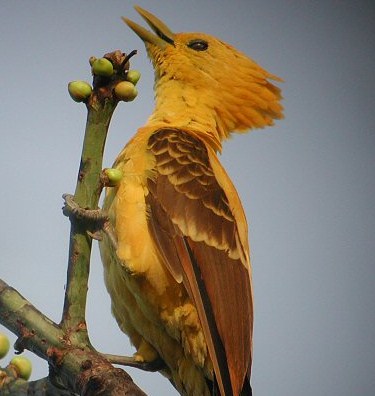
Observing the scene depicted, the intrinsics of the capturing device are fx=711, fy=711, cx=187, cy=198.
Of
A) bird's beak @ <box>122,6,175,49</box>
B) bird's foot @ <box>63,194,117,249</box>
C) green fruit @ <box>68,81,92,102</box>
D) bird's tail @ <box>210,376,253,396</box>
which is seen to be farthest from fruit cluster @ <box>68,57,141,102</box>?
bird's beak @ <box>122,6,175,49</box>

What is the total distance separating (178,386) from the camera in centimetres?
402

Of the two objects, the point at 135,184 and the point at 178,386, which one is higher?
the point at 135,184

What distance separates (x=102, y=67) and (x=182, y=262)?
4.18 ft

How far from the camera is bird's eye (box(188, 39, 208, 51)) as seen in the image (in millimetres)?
5456

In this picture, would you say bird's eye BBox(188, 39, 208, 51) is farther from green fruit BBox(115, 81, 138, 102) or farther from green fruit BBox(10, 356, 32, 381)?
green fruit BBox(10, 356, 32, 381)

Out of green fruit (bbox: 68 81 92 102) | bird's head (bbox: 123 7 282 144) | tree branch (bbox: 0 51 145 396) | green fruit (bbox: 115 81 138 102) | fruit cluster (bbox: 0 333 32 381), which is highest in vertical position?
bird's head (bbox: 123 7 282 144)

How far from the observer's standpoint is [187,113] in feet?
16.1

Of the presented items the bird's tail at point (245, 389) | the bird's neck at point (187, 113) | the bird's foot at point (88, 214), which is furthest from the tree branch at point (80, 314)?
the bird's neck at point (187, 113)

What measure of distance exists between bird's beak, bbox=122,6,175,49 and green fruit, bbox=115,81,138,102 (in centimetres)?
254

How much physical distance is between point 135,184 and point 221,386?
1180 millimetres

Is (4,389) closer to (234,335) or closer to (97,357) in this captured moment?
(97,357)


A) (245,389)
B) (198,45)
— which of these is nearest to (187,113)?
(198,45)

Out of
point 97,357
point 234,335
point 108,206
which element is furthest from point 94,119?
point 234,335

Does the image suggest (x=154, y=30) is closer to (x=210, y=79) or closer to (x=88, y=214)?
(x=210, y=79)
